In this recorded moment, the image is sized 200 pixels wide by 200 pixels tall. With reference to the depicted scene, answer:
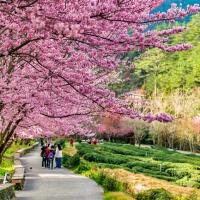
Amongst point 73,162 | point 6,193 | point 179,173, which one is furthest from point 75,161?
point 6,193

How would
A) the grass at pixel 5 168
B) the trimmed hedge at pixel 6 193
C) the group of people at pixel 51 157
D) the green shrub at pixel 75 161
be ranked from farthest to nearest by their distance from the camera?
1. the green shrub at pixel 75 161
2. the group of people at pixel 51 157
3. the grass at pixel 5 168
4. the trimmed hedge at pixel 6 193

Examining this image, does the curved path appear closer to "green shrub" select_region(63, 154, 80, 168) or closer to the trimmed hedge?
the trimmed hedge

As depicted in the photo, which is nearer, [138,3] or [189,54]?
[138,3]

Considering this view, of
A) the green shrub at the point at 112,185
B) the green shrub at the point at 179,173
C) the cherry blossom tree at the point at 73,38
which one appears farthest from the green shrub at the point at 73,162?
the cherry blossom tree at the point at 73,38

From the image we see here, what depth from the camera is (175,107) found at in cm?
7519

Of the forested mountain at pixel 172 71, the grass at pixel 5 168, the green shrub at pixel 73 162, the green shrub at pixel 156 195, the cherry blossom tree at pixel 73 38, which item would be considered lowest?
the green shrub at pixel 156 195

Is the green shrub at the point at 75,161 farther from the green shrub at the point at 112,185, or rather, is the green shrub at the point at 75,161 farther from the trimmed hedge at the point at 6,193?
the trimmed hedge at the point at 6,193

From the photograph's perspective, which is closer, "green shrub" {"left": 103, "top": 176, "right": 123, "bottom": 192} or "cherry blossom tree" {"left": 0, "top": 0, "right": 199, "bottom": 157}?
"cherry blossom tree" {"left": 0, "top": 0, "right": 199, "bottom": 157}

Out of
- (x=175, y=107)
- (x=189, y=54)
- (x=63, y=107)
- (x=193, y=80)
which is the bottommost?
(x=63, y=107)

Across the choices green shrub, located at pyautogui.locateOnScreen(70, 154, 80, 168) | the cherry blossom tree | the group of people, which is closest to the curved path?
the group of people

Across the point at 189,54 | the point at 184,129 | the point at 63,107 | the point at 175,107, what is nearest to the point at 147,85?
the point at 189,54

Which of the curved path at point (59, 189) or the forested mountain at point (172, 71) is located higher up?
the forested mountain at point (172, 71)

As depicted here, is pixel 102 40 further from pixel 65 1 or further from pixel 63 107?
pixel 63 107

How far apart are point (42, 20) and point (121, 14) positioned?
1.21 meters
